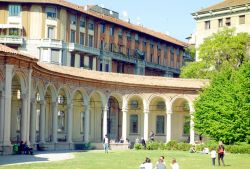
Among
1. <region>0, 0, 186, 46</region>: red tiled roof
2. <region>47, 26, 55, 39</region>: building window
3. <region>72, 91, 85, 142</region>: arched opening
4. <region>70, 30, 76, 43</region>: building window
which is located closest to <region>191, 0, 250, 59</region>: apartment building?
<region>0, 0, 186, 46</region>: red tiled roof

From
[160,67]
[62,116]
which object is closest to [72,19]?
[62,116]

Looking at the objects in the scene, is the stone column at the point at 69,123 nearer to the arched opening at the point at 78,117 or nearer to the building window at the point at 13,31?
the arched opening at the point at 78,117

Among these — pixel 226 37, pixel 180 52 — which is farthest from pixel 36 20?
pixel 180 52

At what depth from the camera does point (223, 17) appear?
249ft

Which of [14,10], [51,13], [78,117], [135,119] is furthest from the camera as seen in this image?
[51,13]

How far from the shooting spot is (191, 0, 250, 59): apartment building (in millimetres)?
73250

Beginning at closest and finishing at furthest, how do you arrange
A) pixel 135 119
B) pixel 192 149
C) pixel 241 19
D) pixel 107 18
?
pixel 192 149 → pixel 135 119 → pixel 241 19 → pixel 107 18

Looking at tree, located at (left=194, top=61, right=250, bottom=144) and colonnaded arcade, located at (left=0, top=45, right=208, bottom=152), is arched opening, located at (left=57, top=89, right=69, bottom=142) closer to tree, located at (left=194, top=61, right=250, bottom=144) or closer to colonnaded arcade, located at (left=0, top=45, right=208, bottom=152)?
colonnaded arcade, located at (left=0, top=45, right=208, bottom=152)

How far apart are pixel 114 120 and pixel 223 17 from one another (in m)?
20.0

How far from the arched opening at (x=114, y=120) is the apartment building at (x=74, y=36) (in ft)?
32.9

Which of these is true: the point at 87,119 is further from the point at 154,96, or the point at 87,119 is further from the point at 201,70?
the point at 201,70

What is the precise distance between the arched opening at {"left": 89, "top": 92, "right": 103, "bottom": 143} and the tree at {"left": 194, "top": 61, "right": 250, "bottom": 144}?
37.4 ft

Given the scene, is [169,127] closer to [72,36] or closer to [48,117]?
[48,117]

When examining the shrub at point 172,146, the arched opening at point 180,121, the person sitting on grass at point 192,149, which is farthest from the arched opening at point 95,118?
the person sitting on grass at point 192,149
